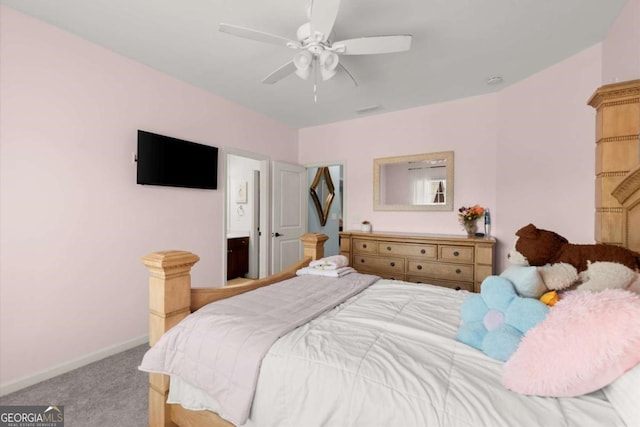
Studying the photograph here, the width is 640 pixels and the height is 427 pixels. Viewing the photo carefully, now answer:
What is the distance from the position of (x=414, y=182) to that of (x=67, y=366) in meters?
3.89

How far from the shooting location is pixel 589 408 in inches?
28.1

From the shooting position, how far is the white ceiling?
1793mm

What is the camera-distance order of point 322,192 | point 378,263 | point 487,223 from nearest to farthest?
point 487,223 → point 378,263 → point 322,192

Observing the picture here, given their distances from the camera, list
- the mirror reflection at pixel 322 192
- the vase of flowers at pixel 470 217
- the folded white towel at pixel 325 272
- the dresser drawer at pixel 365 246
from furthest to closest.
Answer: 1. the mirror reflection at pixel 322 192
2. the dresser drawer at pixel 365 246
3. the vase of flowers at pixel 470 217
4. the folded white towel at pixel 325 272

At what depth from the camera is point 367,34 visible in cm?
205

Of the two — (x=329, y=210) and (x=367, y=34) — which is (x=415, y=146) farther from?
(x=329, y=210)

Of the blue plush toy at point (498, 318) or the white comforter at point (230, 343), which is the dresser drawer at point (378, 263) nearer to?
the white comforter at point (230, 343)

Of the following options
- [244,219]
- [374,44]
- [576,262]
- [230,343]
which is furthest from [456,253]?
[244,219]

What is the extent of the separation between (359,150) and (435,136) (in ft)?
3.43

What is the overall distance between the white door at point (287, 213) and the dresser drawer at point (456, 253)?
2.21 meters

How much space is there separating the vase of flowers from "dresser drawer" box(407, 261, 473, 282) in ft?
1.50

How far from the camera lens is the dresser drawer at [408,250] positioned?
119 inches

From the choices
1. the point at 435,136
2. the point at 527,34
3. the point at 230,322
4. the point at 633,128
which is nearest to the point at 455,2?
the point at 527,34

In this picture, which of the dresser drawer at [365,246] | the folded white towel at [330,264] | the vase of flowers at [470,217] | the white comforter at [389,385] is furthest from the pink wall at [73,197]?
the vase of flowers at [470,217]
